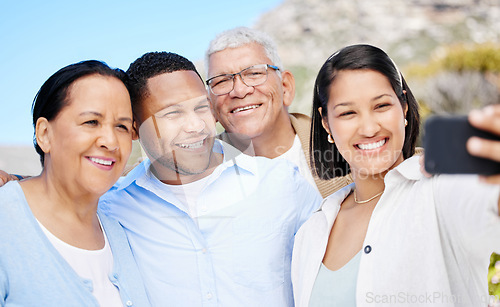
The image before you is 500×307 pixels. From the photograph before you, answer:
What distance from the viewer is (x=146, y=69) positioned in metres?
2.99

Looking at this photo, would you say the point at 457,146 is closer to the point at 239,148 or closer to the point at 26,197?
the point at 26,197

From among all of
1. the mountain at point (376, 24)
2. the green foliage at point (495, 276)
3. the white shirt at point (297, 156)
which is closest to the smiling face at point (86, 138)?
the white shirt at point (297, 156)

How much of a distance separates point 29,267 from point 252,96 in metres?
2.35

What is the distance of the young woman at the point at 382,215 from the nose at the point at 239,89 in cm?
114

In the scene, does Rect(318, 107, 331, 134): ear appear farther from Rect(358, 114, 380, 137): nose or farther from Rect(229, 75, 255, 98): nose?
Rect(229, 75, 255, 98): nose

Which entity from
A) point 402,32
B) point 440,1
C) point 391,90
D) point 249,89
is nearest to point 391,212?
point 391,90

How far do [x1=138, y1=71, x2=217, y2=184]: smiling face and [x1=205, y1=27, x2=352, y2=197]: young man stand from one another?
92 cm

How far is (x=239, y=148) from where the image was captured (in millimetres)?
4082

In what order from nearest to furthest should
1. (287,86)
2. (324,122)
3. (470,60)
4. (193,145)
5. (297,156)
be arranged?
1. (324,122)
2. (193,145)
3. (297,156)
4. (287,86)
5. (470,60)

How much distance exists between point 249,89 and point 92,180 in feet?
6.27

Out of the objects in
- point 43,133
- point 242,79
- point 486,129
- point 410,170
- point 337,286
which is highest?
point 242,79

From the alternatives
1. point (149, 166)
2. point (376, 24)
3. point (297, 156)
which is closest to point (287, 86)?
point (297, 156)

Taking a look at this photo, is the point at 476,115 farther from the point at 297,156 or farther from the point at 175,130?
the point at 297,156

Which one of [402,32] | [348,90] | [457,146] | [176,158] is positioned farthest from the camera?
[402,32]
